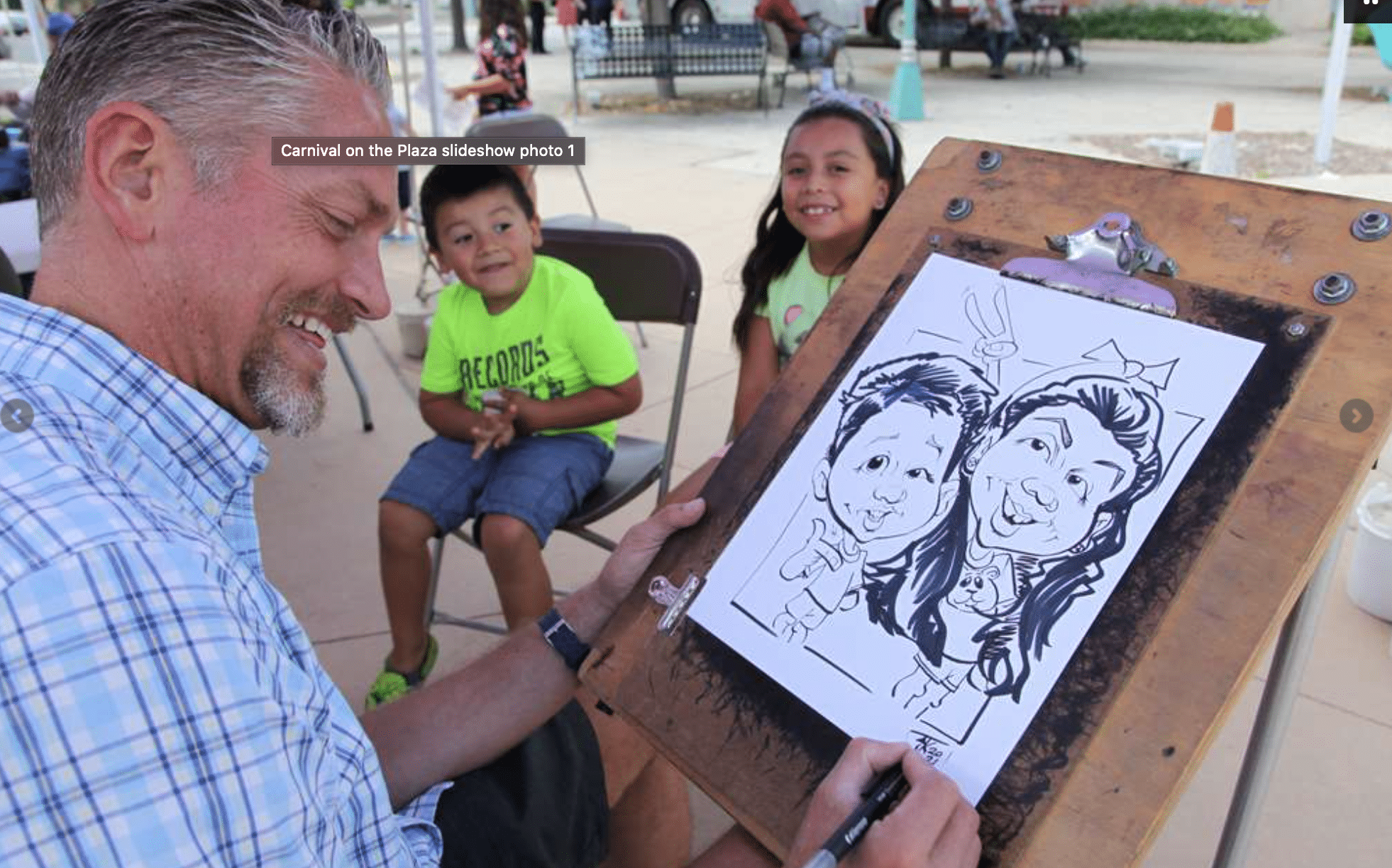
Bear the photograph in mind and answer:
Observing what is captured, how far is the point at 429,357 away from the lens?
2.59 m

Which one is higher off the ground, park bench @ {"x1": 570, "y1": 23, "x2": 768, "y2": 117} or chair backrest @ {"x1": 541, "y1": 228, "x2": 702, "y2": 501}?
park bench @ {"x1": 570, "y1": 23, "x2": 768, "y2": 117}

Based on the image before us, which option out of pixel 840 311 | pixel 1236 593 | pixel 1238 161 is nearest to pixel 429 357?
pixel 840 311

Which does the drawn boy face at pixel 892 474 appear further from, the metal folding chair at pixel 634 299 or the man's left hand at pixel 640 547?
the metal folding chair at pixel 634 299

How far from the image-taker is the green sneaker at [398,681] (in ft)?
7.88

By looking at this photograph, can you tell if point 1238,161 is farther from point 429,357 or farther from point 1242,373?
point 1242,373

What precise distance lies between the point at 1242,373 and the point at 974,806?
51 centimetres

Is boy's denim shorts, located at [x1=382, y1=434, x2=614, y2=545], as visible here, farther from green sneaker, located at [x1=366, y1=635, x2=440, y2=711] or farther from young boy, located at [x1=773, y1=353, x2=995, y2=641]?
young boy, located at [x1=773, y1=353, x2=995, y2=641]

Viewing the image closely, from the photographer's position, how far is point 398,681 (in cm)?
242

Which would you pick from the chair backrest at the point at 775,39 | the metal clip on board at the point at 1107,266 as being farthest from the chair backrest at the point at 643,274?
the chair backrest at the point at 775,39

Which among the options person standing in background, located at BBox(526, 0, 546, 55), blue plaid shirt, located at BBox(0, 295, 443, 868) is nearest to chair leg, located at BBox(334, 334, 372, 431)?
blue plaid shirt, located at BBox(0, 295, 443, 868)

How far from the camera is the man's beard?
1.11 m

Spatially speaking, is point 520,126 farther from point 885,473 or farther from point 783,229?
point 885,473
